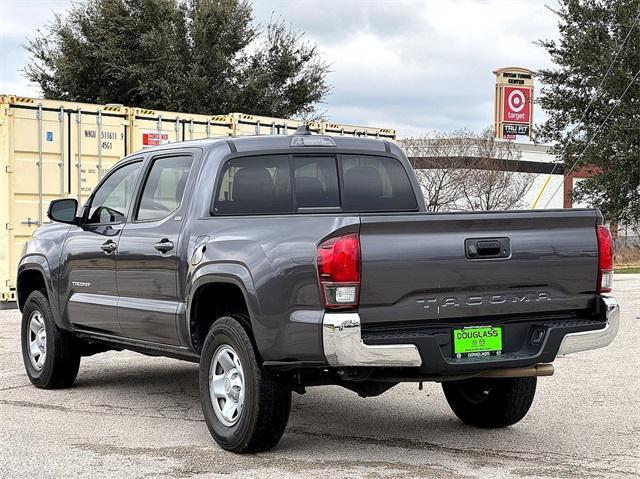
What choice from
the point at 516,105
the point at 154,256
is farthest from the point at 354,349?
the point at 516,105

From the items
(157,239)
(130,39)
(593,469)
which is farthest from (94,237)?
(130,39)

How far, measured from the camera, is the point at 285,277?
6250mm

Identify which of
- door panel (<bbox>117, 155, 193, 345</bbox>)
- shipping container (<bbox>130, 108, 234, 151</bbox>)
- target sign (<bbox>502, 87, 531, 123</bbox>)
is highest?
target sign (<bbox>502, 87, 531, 123</bbox>)

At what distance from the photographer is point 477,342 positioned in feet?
20.8

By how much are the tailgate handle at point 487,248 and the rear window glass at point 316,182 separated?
1738 millimetres

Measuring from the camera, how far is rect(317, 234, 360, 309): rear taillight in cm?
598

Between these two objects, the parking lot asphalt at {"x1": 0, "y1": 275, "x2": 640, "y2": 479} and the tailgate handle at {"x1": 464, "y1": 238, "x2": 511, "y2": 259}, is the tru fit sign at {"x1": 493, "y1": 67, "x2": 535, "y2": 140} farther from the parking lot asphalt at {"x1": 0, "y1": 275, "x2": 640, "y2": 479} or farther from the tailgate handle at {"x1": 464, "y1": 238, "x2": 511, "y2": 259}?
the tailgate handle at {"x1": 464, "y1": 238, "x2": 511, "y2": 259}

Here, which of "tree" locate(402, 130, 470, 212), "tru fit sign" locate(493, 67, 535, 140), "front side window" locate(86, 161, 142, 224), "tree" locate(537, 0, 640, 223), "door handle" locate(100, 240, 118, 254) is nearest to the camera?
"door handle" locate(100, 240, 118, 254)

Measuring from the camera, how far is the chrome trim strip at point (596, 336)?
21.5 feet

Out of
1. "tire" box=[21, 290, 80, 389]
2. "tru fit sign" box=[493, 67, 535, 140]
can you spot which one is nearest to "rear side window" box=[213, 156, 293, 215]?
"tire" box=[21, 290, 80, 389]

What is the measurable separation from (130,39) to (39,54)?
386 cm

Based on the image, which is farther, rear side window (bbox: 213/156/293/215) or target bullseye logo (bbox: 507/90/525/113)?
target bullseye logo (bbox: 507/90/525/113)

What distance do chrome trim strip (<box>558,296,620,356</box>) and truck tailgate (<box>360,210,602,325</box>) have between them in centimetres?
13

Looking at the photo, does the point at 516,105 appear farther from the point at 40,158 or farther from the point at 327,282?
the point at 327,282
